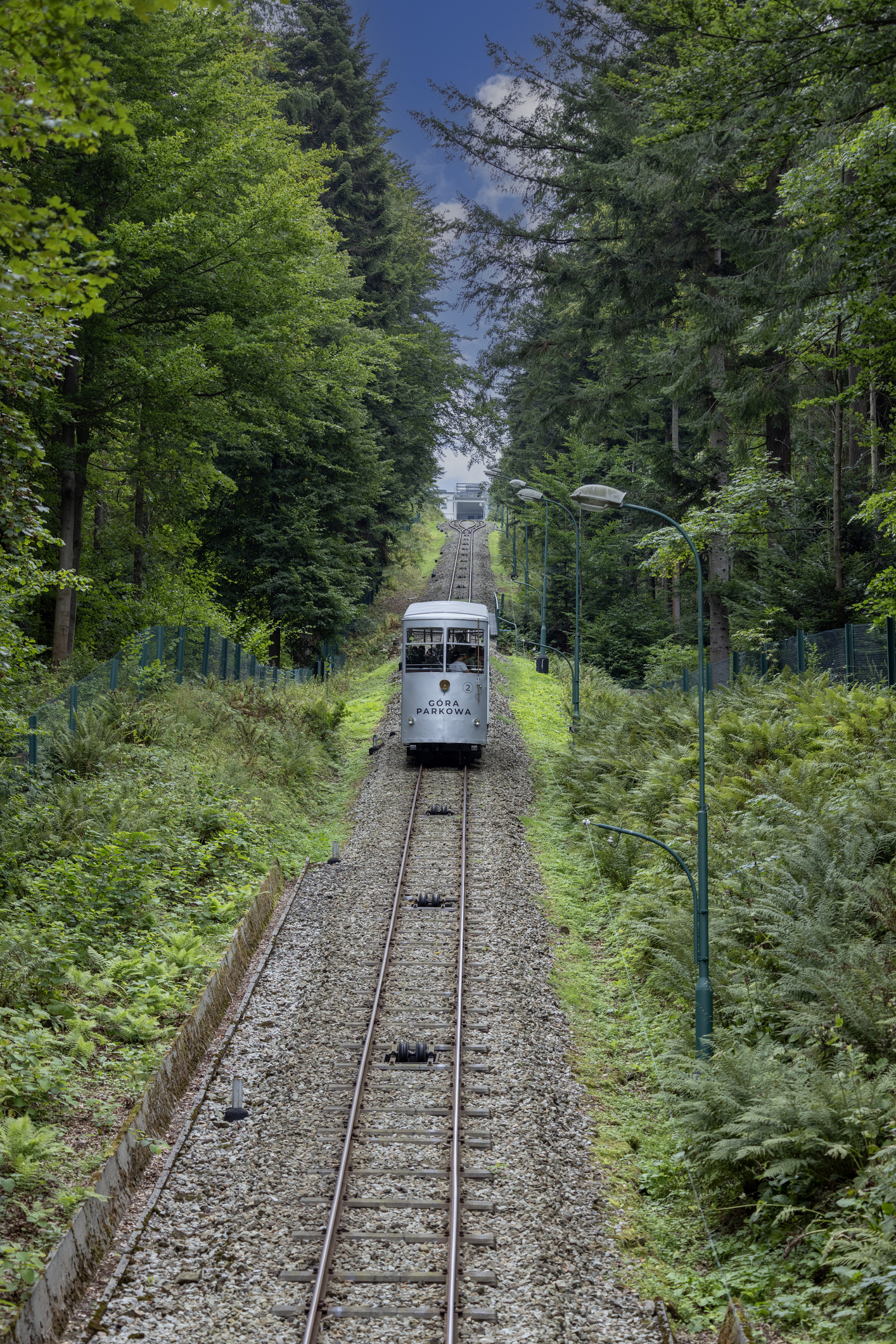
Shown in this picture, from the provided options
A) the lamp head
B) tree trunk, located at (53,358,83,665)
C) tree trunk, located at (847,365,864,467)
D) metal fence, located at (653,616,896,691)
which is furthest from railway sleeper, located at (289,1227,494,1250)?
tree trunk, located at (847,365,864,467)

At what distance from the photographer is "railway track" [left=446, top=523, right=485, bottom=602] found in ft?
204

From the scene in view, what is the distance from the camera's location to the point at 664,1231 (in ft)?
Answer: 31.4

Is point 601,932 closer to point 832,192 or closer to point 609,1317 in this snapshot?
point 609,1317

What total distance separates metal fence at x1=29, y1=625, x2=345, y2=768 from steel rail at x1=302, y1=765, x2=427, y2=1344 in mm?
6190

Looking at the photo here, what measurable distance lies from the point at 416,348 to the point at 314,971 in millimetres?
37353

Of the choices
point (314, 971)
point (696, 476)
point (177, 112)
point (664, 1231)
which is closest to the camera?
point (664, 1231)

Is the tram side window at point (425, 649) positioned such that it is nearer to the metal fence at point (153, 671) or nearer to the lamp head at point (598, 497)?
the metal fence at point (153, 671)

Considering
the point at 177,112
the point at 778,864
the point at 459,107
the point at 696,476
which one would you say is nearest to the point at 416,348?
the point at 459,107

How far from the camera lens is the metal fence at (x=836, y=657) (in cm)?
2083

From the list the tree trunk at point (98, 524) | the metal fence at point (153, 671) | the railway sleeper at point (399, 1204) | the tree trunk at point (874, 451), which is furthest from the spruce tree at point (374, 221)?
the railway sleeper at point (399, 1204)

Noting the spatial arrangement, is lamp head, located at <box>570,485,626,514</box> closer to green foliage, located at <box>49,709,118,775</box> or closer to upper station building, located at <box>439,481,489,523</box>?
green foliage, located at <box>49,709,118,775</box>

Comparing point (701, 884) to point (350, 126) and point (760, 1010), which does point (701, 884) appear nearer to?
point (760, 1010)

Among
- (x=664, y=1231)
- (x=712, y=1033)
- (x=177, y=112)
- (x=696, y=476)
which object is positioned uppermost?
(x=177, y=112)

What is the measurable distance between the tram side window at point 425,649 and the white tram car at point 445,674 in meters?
0.02
